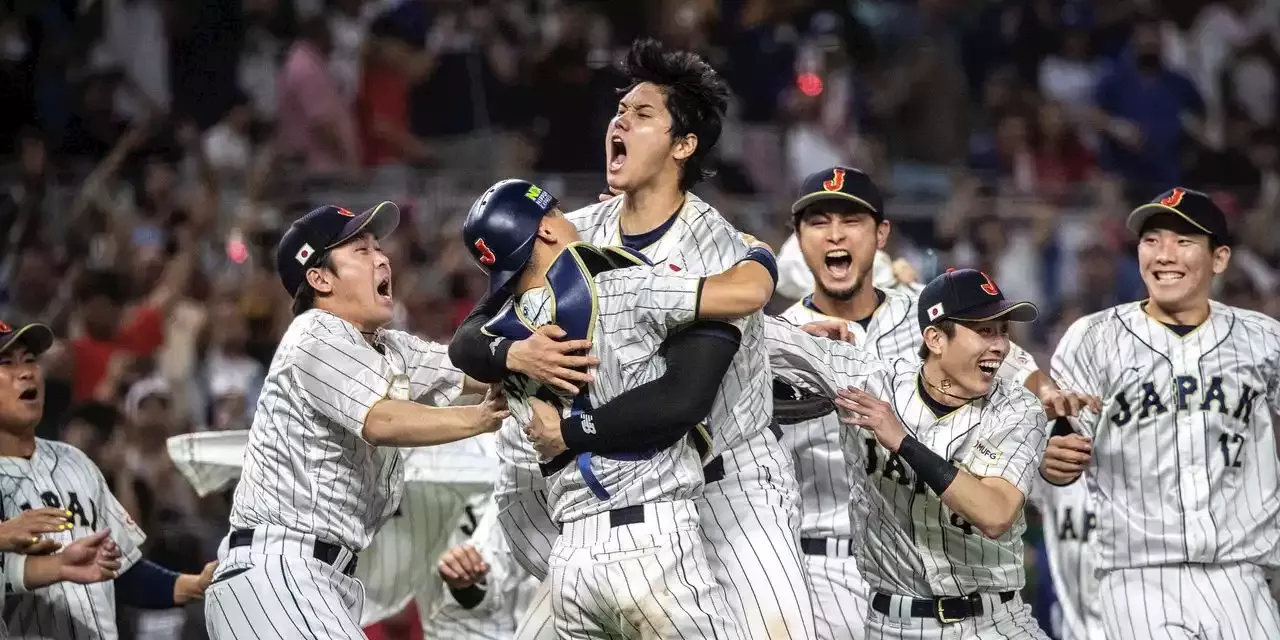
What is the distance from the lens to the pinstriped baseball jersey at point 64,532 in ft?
21.4

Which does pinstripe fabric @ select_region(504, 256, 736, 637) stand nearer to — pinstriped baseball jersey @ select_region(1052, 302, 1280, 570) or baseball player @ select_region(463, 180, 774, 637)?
baseball player @ select_region(463, 180, 774, 637)

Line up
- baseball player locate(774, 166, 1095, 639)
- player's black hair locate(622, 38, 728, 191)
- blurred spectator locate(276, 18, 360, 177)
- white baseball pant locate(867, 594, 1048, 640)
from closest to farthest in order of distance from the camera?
player's black hair locate(622, 38, 728, 191), white baseball pant locate(867, 594, 1048, 640), baseball player locate(774, 166, 1095, 639), blurred spectator locate(276, 18, 360, 177)

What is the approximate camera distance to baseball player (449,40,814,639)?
17.2 feet

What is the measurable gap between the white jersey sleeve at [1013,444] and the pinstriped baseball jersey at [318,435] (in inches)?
73.9

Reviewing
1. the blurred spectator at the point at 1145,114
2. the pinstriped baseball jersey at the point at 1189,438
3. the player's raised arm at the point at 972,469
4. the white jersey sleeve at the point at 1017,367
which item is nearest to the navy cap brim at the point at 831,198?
the white jersey sleeve at the point at 1017,367

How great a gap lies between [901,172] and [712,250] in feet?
25.0

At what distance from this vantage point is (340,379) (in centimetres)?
554

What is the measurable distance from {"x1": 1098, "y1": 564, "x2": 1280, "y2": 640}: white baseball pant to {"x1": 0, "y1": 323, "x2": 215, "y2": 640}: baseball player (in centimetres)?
342

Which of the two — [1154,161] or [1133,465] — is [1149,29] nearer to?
[1154,161]

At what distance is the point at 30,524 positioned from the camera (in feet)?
19.4

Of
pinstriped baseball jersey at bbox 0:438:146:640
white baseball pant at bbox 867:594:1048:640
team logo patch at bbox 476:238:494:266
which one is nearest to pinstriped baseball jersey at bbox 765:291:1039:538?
white baseball pant at bbox 867:594:1048:640

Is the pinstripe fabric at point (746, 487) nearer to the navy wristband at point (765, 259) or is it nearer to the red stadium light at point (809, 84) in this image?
the navy wristband at point (765, 259)

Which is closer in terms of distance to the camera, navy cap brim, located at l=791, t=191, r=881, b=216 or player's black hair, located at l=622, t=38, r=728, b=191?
player's black hair, located at l=622, t=38, r=728, b=191

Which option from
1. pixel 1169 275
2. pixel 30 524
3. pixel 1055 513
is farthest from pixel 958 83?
pixel 30 524
